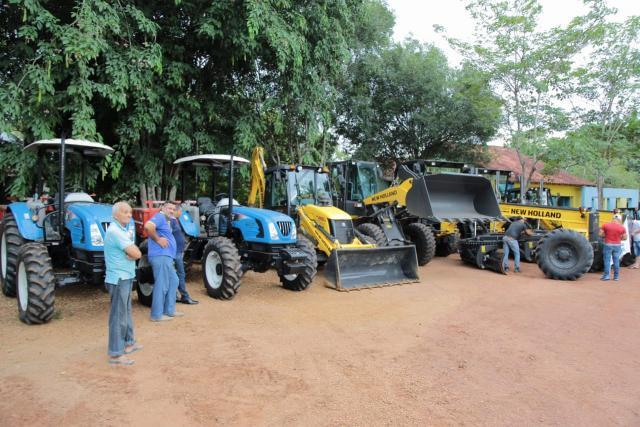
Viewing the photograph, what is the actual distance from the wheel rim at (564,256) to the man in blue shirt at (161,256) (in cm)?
789

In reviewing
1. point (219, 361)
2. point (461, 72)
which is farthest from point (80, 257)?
point (461, 72)

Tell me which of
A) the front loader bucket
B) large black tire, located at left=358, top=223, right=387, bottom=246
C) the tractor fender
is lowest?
the front loader bucket

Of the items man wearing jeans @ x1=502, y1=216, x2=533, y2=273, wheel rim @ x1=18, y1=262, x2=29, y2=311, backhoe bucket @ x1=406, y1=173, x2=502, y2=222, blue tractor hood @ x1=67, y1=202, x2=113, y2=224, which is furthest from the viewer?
man wearing jeans @ x1=502, y1=216, x2=533, y2=273

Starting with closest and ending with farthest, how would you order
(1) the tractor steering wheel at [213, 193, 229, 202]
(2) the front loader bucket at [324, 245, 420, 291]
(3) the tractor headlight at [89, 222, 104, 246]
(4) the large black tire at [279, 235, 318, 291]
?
1. (3) the tractor headlight at [89, 222, 104, 246]
2. (4) the large black tire at [279, 235, 318, 291]
3. (2) the front loader bucket at [324, 245, 420, 291]
4. (1) the tractor steering wheel at [213, 193, 229, 202]

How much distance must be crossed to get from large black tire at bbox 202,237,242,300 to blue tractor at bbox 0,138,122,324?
1.58 meters

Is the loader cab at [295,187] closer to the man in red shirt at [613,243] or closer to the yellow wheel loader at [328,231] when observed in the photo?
the yellow wheel loader at [328,231]

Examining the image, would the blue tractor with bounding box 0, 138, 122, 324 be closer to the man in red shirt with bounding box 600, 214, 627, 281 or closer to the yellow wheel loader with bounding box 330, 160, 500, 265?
the yellow wheel loader with bounding box 330, 160, 500, 265

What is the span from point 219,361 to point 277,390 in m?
0.88

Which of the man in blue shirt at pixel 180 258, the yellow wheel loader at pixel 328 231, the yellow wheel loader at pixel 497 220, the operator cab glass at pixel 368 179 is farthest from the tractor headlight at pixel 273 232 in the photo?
the operator cab glass at pixel 368 179

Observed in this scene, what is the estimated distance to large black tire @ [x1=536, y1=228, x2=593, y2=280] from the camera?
9.54 metres

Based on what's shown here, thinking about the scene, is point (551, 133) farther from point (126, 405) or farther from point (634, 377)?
point (126, 405)

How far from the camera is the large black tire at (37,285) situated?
5238mm

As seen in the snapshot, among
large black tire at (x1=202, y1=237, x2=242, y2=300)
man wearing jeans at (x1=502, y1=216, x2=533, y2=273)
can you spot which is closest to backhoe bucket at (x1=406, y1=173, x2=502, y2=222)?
man wearing jeans at (x1=502, y1=216, x2=533, y2=273)

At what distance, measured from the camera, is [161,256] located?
18.3 feet
